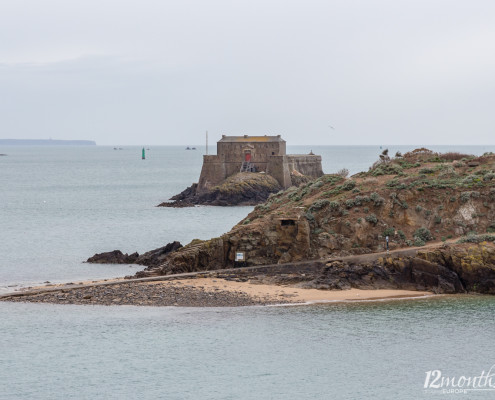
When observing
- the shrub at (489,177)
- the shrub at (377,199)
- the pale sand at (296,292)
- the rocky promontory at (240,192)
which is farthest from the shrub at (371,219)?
the rocky promontory at (240,192)

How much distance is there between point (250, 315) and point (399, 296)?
697cm

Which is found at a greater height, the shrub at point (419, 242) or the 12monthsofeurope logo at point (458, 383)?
the shrub at point (419, 242)

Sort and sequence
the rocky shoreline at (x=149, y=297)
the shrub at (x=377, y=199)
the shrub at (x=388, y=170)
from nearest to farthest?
the rocky shoreline at (x=149, y=297) → the shrub at (x=377, y=199) → the shrub at (x=388, y=170)

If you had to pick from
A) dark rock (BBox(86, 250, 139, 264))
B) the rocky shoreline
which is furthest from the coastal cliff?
dark rock (BBox(86, 250, 139, 264))

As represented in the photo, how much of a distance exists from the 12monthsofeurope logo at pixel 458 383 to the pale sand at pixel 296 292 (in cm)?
934

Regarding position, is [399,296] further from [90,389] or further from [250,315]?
[90,389]

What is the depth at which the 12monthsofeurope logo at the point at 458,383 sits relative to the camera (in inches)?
1013

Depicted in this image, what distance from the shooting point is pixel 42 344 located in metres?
30.6

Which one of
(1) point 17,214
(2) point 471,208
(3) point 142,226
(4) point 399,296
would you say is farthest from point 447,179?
(1) point 17,214

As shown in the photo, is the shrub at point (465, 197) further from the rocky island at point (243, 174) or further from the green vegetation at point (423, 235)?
the rocky island at point (243, 174)

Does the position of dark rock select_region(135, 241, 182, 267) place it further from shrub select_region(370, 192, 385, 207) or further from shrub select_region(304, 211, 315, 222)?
shrub select_region(370, 192, 385, 207)

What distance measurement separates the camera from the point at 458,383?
86.1ft

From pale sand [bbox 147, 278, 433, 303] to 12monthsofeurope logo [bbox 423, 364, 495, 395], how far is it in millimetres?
9341

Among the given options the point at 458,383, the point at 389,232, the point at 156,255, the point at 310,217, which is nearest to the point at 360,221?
the point at 389,232
